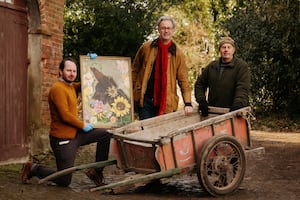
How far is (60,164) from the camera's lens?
22.5 feet

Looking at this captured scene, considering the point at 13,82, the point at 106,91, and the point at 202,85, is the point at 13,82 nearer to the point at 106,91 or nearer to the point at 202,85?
the point at 106,91

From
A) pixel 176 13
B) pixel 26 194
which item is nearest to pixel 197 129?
pixel 26 194

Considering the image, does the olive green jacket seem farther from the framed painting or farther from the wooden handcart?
the wooden handcart

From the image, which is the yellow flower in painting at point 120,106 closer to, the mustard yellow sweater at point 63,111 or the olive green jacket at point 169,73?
the olive green jacket at point 169,73

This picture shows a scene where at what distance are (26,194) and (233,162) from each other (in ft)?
8.23

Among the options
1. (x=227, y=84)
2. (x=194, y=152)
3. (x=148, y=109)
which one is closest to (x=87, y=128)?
(x=148, y=109)

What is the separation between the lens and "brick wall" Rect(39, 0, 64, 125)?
9.67m

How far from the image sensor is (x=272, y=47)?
771 inches

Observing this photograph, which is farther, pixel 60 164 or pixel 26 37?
pixel 26 37

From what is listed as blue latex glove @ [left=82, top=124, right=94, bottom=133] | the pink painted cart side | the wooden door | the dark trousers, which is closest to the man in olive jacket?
the pink painted cart side

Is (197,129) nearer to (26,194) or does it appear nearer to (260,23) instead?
(26,194)

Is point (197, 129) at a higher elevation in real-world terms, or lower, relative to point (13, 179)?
higher

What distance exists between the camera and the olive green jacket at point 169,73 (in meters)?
7.48

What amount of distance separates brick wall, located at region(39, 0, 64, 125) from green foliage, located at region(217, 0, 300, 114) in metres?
10.8
